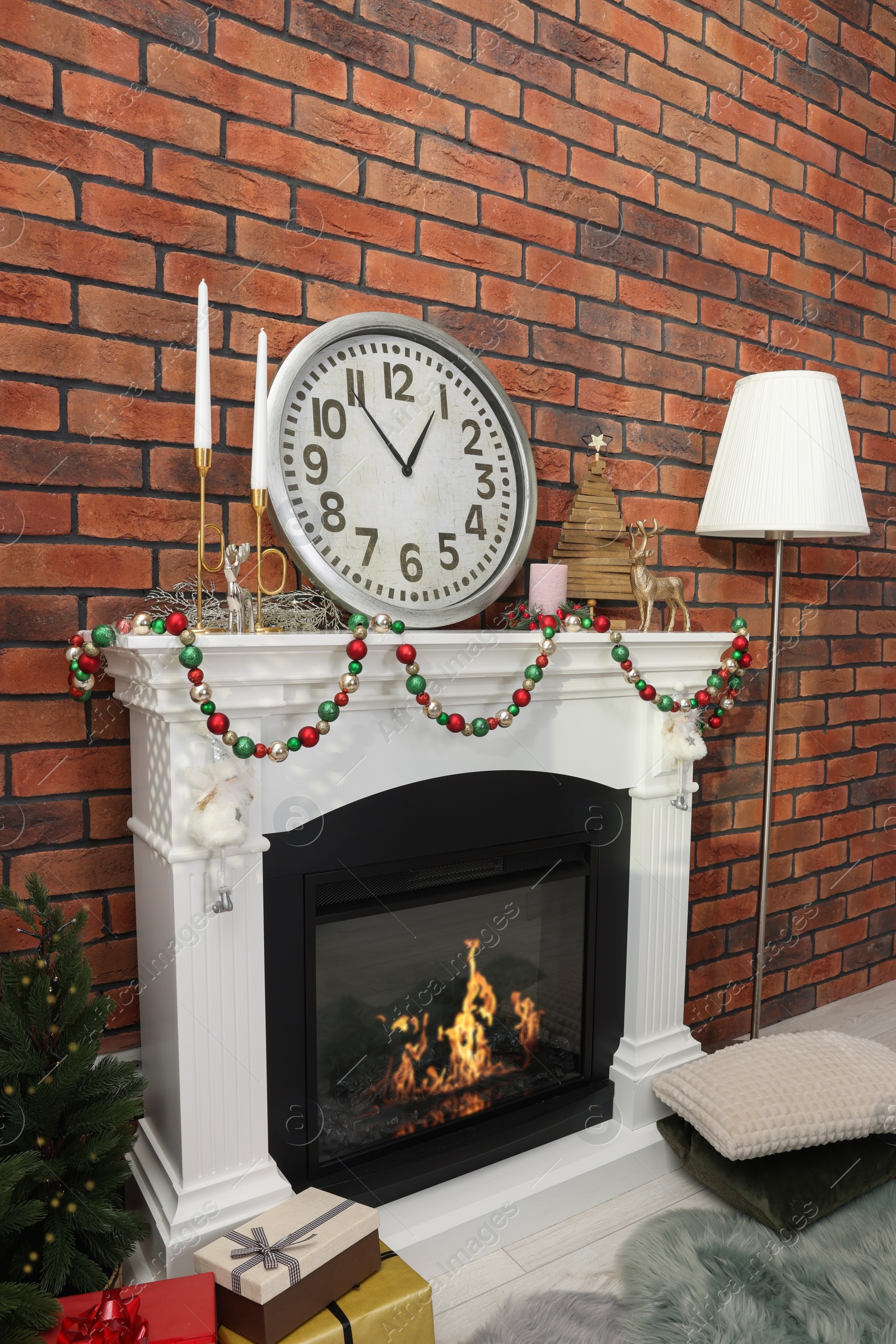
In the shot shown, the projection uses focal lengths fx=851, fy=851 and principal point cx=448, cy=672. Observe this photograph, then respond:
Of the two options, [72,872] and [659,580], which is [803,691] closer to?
[659,580]

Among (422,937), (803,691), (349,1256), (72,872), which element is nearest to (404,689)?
(422,937)

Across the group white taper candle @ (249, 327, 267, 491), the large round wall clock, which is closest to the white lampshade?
the large round wall clock

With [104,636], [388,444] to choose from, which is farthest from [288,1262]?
[388,444]

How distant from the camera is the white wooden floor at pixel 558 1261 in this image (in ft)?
4.64

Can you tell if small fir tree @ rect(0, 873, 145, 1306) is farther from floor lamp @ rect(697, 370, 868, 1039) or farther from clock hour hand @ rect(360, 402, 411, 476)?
floor lamp @ rect(697, 370, 868, 1039)

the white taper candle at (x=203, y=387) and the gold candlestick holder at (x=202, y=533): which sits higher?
the white taper candle at (x=203, y=387)

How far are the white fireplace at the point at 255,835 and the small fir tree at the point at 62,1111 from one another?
0.11m

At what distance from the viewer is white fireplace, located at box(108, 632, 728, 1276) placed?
4.15 ft

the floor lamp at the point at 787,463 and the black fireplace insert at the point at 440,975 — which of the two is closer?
the black fireplace insert at the point at 440,975

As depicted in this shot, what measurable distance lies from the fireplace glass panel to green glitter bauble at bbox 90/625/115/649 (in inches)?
22.7

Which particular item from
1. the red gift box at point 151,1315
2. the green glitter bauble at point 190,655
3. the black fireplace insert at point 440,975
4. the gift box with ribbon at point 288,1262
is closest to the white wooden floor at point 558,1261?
the black fireplace insert at point 440,975

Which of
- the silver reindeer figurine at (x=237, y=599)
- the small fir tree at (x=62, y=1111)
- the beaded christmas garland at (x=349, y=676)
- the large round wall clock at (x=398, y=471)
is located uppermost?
the large round wall clock at (x=398, y=471)

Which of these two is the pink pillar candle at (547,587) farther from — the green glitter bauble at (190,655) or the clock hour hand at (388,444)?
the green glitter bauble at (190,655)

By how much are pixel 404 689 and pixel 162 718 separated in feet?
1.31
